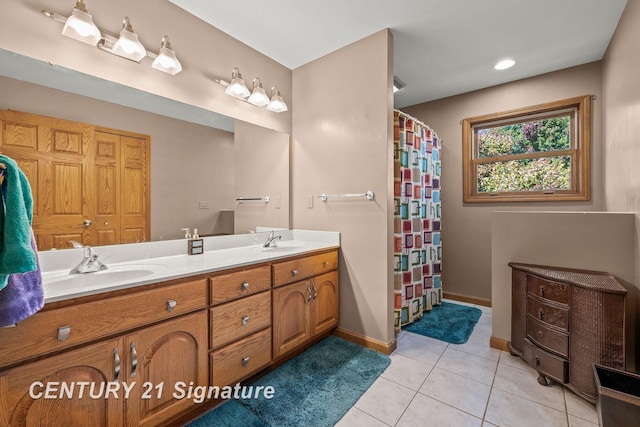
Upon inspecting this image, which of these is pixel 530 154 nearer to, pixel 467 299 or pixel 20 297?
pixel 467 299

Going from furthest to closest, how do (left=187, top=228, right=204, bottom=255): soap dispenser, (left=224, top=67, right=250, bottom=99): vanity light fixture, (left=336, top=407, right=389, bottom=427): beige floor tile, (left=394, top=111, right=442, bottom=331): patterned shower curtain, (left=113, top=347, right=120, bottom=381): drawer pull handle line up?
(left=394, top=111, right=442, bottom=331): patterned shower curtain → (left=224, top=67, right=250, bottom=99): vanity light fixture → (left=187, top=228, right=204, bottom=255): soap dispenser → (left=336, top=407, right=389, bottom=427): beige floor tile → (left=113, top=347, right=120, bottom=381): drawer pull handle

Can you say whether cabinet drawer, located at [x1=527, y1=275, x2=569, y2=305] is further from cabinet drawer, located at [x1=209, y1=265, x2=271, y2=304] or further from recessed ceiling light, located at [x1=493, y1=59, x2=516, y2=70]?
recessed ceiling light, located at [x1=493, y1=59, x2=516, y2=70]

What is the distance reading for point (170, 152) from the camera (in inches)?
69.2

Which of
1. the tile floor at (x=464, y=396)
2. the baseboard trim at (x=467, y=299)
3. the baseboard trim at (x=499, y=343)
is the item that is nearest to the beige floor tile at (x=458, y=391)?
the tile floor at (x=464, y=396)

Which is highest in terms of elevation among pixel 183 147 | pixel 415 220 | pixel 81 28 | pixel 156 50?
pixel 156 50

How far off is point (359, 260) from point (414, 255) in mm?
734

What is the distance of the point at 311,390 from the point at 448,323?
1588mm

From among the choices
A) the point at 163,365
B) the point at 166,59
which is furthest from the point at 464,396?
the point at 166,59

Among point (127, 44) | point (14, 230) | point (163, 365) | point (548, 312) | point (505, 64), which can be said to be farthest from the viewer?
point (505, 64)

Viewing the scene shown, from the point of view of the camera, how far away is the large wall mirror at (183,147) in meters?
1.32

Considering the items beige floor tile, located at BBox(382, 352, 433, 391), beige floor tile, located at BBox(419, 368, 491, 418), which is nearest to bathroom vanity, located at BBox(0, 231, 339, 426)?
beige floor tile, located at BBox(382, 352, 433, 391)

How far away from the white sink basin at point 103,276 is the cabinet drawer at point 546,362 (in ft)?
7.56

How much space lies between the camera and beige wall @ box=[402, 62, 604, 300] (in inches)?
97.2

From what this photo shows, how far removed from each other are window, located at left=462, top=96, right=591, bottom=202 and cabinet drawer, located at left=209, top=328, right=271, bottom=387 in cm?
268
